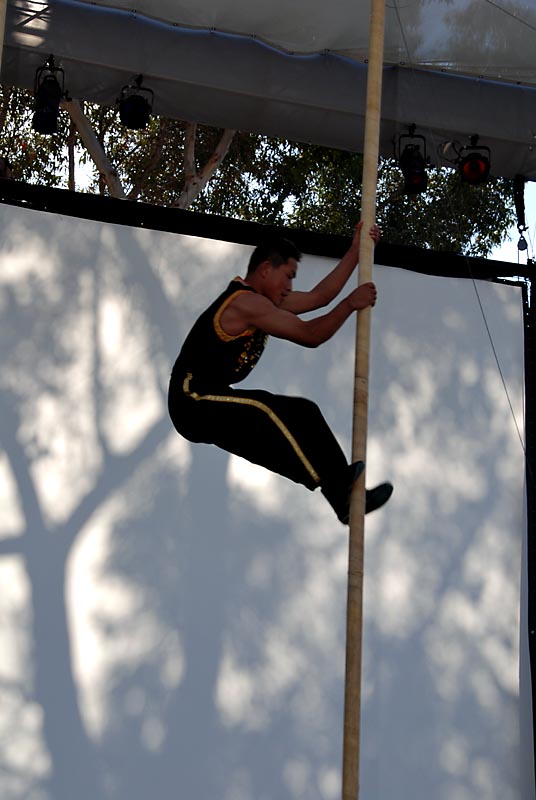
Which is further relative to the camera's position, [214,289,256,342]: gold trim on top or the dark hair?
the dark hair

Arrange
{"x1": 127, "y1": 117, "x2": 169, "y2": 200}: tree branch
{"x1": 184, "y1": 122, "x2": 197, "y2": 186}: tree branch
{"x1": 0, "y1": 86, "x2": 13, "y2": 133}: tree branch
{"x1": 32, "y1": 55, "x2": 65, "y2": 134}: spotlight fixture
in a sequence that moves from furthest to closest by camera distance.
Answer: {"x1": 127, "y1": 117, "x2": 169, "y2": 200}: tree branch < {"x1": 0, "y1": 86, "x2": 13, "y2": 133}: tree branch < {"x1": 184, "y1": 122, "x2": 197, "y2": 186}: tree branch < {"x1": 32, "y1": 55, "x2": 65, "y2": 134}: spotlight fixture

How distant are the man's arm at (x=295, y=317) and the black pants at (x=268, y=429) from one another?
0.78ft

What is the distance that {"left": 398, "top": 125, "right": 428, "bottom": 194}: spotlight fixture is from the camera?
618cm

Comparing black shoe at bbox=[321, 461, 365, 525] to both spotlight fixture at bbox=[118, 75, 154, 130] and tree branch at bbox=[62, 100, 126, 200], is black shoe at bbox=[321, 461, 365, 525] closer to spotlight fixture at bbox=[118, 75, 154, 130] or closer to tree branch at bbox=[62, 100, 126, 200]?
spotlight fixture at bbox=[118, 75, 154, 130]

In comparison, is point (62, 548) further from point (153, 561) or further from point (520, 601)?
point (520, 601)

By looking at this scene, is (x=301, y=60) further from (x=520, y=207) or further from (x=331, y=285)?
(x=331, y=285)

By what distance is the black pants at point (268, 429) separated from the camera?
3.66 m

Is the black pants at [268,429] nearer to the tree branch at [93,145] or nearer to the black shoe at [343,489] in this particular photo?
the black shoe at [343,489]

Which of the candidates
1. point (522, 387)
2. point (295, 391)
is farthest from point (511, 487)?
point (295, 391)

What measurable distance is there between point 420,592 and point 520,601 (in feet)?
1.80

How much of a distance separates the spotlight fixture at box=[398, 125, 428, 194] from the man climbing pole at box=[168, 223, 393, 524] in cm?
252

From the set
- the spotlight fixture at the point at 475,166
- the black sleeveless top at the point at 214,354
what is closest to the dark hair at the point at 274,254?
the black sleeveless top at the point at 214,354

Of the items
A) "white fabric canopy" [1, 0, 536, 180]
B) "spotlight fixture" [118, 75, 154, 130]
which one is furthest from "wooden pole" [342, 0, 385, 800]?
"spotlight fixture" [118, 75, 154, 130]

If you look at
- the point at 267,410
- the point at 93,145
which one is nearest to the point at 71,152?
the point at 93,145
